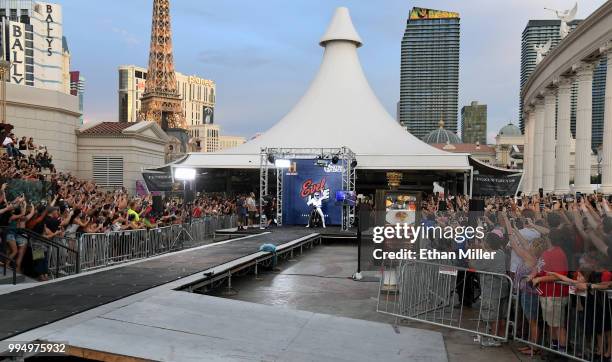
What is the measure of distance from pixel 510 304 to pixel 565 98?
1349 inches

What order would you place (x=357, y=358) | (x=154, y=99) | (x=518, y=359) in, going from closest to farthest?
(x=357, y=358), (x=518, y=359), (x=154, y=99)

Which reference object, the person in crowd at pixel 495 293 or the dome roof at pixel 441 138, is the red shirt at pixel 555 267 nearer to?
the person in crowd at pixel 495 293

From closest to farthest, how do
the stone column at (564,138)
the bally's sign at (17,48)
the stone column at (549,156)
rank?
1. the stone column at (564,138)
2. the stone column at (549,156)
3. the bally's sign at (17,48)

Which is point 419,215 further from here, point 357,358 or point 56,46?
point 56,46

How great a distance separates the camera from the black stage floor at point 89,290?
266 inches

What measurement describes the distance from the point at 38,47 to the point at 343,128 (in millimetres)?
37575

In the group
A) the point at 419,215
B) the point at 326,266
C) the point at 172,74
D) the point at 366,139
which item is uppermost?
the point at 172,74

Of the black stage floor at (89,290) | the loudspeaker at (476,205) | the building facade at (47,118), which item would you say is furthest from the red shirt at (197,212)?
the loudspeaker at (476,205)

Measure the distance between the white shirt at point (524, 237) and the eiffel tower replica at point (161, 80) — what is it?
146 metres

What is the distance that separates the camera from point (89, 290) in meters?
8.70

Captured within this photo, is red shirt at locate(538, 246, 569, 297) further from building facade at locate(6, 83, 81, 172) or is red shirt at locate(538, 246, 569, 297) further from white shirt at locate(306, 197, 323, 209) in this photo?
building facade at locate(6, 83, 81, 172)

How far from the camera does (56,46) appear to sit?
58.0 m

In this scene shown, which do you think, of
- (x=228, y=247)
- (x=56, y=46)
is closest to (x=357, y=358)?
(x=228, y=247)

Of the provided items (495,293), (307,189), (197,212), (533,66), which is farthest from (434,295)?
(533,66)
